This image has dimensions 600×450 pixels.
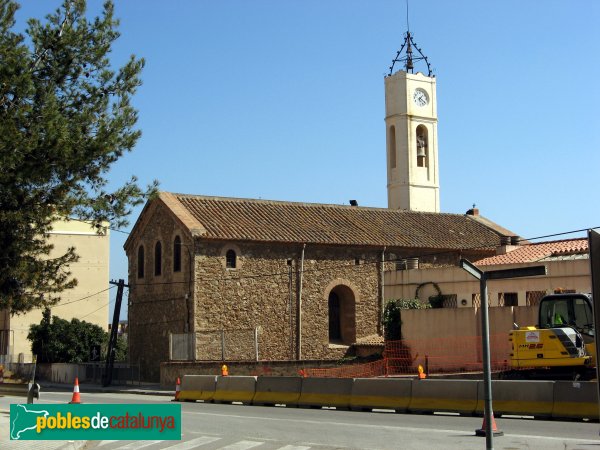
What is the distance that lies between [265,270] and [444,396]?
2068 cm

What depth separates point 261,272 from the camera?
134ft

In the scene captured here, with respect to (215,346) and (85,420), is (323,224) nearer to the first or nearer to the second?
(215,346)

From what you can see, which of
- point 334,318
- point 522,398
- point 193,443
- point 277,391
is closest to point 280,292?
point 334,318

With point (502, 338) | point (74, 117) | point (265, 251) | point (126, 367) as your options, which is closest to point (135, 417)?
point (74, 117)

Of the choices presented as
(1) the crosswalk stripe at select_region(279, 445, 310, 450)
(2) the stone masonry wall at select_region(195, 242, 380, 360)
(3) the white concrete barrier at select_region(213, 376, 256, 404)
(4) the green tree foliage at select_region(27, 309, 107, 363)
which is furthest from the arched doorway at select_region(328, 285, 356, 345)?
(1) the crosswalk stripe at select_region(279, 445, 310, 450)

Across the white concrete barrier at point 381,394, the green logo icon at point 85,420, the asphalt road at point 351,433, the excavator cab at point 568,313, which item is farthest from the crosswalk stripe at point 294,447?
the excavator cab at point 568,313

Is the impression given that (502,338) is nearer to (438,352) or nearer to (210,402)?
(438,352)

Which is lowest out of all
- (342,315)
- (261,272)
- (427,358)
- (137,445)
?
(137,445)

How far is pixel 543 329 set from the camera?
2394cm

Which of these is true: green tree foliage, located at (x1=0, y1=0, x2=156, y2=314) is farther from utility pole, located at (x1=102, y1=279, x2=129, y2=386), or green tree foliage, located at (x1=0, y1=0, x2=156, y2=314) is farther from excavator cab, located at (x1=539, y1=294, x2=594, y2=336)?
utility pole, located at (x1=102, y1=279, x2=129, y2=386)

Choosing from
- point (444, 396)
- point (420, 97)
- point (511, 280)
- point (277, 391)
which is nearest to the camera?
point (444, 396)

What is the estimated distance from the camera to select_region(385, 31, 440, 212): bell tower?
185 feet

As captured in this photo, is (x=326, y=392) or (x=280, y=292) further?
(x=280, y=292)

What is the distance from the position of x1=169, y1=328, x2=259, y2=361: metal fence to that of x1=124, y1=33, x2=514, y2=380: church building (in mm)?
51
